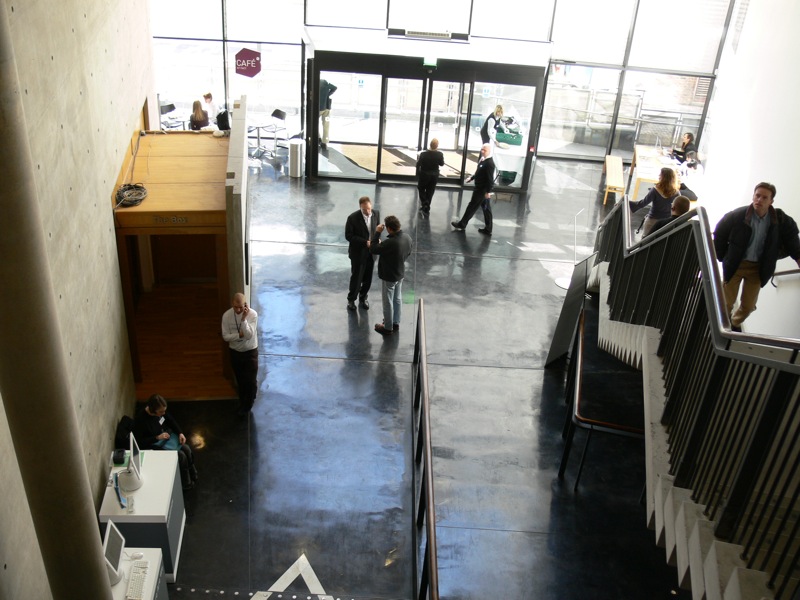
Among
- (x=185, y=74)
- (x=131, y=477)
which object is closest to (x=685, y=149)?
(x=185, y=74)

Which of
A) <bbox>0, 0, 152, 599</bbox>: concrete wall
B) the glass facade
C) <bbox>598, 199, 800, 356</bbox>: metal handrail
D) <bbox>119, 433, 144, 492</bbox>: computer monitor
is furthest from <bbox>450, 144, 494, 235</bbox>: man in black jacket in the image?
<bbox>119, 433, 144, 492</bbox>: computer monitor

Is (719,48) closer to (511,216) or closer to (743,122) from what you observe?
(743,122)

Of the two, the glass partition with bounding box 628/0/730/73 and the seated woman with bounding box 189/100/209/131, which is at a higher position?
the glass partition with bounding box 628/0/730/73

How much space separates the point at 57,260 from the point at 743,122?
35.9 feet

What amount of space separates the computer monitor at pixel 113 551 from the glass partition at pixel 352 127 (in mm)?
10844

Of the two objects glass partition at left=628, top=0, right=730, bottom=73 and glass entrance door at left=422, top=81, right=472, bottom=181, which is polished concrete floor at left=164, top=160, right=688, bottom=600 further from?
glass partition at left=628, top=0, right=730, bottom=73

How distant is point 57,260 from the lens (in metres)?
5.31

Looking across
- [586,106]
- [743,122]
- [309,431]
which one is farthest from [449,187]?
[309,431]

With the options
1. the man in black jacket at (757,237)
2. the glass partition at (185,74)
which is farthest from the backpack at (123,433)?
the glass partition at (185,74)

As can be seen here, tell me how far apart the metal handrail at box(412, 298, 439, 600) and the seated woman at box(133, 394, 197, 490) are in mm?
2243

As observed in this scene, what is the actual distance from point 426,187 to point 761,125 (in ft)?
18.0

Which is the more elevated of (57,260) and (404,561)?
(57,260)

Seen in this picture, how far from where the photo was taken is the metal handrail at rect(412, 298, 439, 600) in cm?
Result: 548

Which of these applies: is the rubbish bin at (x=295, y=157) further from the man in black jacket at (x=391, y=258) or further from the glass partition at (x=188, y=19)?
the man in black jacket at (x=391, y=258)
